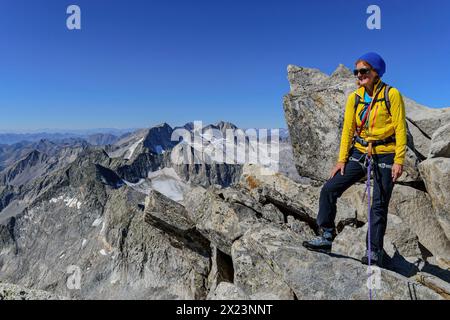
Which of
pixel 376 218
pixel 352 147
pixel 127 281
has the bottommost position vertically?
pixel 127 281

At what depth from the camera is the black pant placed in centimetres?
1026

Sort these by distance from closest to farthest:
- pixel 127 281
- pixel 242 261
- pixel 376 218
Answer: pixel 376 218 → pixel 242 261 → pixel 127 281

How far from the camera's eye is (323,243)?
10.9 meters

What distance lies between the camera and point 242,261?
12.5m

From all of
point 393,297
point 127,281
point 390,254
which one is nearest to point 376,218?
point 393,297

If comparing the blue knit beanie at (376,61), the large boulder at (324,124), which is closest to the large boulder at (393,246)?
the large boulder at (324,124)

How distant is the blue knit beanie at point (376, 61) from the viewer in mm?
10023

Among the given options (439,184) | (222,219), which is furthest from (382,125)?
(222,219)

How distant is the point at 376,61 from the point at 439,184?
306 inches

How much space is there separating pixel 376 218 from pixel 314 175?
906cm

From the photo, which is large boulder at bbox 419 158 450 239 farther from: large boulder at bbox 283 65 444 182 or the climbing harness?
the climbing harness

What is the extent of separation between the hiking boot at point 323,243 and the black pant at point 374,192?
0.77 feet
